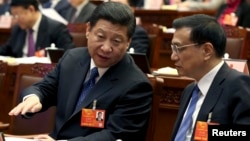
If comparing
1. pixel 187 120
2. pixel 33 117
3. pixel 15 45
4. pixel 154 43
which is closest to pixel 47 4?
pixel 15 45

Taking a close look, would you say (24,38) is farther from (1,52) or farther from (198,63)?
(198,63)

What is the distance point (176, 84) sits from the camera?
12.0 feet

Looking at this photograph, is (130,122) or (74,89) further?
(74,89)

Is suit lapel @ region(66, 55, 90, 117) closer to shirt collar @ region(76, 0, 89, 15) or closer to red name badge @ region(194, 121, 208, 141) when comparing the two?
red name badge @ region(194, 121, 208, 141)

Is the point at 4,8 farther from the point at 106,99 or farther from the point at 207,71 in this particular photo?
the point at 207,71

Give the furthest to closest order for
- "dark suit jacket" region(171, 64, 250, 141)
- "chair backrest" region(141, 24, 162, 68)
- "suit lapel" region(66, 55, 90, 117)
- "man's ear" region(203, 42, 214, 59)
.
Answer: "chair backrest" region(141, 24, 162, 68)
"suit lapel" region(66, 55, 90, 117)
"man's ear" region(203, 42, 214, 59)
"dark suit jacket" region(171, 64, 250, 141)

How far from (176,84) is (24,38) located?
7.75 feet

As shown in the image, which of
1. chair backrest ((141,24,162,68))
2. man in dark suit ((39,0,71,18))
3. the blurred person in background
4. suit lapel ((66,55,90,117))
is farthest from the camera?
man in dark suit ((39,0,71,18))

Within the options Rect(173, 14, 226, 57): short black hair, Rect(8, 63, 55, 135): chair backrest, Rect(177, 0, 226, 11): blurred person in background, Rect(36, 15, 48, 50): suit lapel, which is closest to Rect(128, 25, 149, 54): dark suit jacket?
Rect(36, 15, 48, 50): suit lapel

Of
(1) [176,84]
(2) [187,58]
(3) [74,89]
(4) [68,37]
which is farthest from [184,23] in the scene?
(4) [68,37]

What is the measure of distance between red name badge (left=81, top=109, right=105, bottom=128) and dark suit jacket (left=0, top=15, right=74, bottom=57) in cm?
262

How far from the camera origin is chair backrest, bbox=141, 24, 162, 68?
206 inches

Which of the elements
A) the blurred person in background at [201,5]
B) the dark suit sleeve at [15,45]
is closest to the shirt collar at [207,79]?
the dark suit sleeve at [15,45]

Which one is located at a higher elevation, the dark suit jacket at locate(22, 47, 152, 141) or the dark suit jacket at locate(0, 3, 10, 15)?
the dark suit jacket at locate(22, 47, 152, 141)
